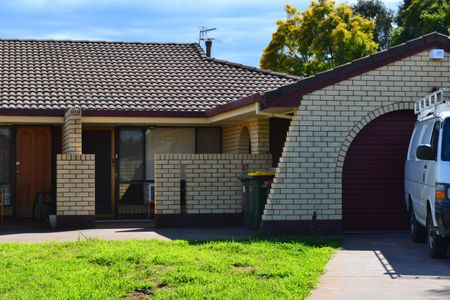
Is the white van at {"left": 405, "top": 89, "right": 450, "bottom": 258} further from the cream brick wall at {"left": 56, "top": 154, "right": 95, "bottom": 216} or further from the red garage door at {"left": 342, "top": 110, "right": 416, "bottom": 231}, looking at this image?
the cream brick wall at {"left": 56, "top": 154, "right": 95, "bottom": 216}

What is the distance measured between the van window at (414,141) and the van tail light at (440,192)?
2.49 metres

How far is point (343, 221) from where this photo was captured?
16.0 metres

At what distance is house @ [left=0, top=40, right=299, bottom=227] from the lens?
58.2 feet

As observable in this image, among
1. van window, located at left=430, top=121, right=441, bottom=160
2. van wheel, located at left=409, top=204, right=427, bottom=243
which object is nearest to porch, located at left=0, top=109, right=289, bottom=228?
van wheel, located at left=409, top=204, right=427, bottom=243

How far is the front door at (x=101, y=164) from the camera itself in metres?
20.8

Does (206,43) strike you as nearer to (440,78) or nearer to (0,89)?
(0,89)

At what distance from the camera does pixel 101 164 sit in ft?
68.4

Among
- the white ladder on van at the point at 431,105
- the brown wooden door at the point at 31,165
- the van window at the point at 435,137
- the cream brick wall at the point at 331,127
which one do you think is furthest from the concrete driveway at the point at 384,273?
the brown wooden door at the point at 31,165

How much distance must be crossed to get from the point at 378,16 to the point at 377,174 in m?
38.7

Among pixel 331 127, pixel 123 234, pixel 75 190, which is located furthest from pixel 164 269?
pixel 75 190

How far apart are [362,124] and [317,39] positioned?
27.1 m

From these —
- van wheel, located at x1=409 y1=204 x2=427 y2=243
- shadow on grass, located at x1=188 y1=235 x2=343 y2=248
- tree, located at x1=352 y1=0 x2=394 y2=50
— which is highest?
tree, located at x1=352 y1=0 x2=394 y2=50

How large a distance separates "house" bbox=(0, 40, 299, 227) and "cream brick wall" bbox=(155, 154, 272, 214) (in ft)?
0.07

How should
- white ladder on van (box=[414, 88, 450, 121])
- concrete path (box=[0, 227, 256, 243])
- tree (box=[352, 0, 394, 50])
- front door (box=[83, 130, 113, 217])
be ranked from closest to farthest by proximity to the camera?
white ladder on van (box=[414, 88, 450, 121])
concrete path (box=[0, 227, 256, 243])
front door (box=[83, 130, 113, 217])
tree (box=[352, 0, 394, 50])
